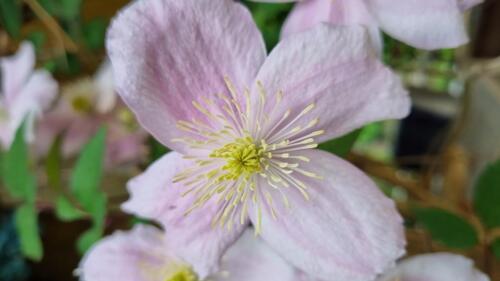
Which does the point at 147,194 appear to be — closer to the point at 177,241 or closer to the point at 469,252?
the point at 177,241

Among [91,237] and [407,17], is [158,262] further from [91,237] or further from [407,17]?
[407,17]

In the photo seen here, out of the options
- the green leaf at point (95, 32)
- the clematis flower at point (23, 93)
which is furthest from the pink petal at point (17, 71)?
the green leaf at point (95, 32)

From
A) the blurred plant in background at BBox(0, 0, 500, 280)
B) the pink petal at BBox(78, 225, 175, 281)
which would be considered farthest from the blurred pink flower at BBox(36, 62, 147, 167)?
the pink petal at BBox(78, 225, 175, 281)

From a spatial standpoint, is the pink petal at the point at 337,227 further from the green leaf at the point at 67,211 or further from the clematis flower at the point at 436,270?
the green leaf at the point at 67,211

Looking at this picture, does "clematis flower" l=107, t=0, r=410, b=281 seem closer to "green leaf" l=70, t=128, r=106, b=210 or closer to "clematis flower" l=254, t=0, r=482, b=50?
"clematis flower" l=254, t=0, r=482, b=50

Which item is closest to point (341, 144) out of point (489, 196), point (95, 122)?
point (489, 196)

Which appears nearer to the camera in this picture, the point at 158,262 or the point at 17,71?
the point at 158,262

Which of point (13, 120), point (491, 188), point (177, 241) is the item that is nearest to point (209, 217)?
point (177, 241)
